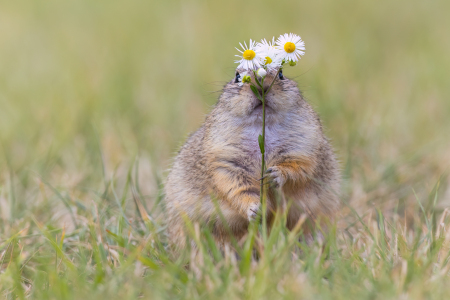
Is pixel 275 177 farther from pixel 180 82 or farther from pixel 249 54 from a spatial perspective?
pixel 180 82

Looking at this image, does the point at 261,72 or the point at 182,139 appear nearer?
the point at 261,72

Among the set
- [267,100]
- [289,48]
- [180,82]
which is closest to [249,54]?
[289,48]

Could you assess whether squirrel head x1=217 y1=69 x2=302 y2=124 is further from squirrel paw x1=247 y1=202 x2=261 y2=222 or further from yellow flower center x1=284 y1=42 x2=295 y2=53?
squirrel paw x1=247 y1=202 x2=261 y2=222

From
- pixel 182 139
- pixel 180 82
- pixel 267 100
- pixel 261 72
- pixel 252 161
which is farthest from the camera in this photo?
pixel 180 82

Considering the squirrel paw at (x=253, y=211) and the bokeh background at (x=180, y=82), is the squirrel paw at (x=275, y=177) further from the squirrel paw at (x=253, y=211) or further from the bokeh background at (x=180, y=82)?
the bokeh background at (x=180, y=82)

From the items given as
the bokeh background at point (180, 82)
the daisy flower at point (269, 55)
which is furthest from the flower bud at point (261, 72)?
the bokeh background at point (180, 82)

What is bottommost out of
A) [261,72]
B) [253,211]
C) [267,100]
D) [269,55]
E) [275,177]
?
[253,211]

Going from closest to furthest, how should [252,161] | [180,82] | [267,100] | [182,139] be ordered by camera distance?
[267,100] → [252,161] → [182,139] → [180,82]
